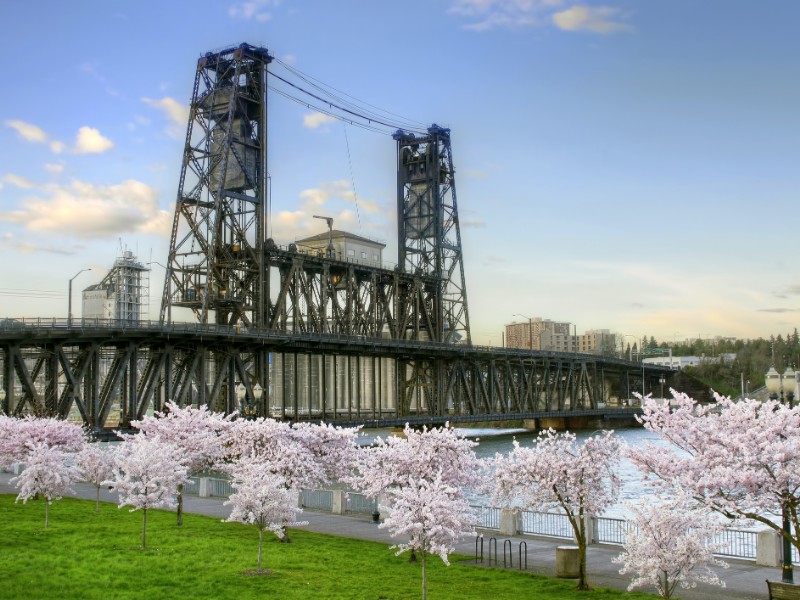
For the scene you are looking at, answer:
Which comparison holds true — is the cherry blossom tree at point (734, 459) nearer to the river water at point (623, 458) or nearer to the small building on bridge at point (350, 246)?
the river water at point (623, 458)

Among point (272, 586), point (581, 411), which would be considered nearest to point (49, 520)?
point (272, 586)

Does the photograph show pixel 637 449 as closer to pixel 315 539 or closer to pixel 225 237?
pixel 315 539

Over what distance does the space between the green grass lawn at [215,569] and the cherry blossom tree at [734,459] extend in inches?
158

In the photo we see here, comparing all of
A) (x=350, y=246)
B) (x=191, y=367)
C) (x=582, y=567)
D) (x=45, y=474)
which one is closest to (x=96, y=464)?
(x=45, y=474)

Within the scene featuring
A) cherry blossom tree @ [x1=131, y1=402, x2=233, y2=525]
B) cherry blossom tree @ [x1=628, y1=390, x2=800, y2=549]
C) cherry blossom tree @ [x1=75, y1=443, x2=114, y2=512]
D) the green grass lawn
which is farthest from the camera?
cherry blossom tree @ [x1=75, y1=443, x2=114, y2=512]

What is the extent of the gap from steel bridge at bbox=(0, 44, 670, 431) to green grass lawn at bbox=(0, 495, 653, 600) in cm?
2317

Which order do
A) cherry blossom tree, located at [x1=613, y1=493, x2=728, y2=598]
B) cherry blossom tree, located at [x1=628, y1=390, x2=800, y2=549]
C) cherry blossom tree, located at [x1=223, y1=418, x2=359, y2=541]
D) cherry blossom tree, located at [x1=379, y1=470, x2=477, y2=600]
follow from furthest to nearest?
cherry blossom tree, located at [x1=223, y1=418, x2=359, y2=541] → cherry blossom tree, located at [x1=379, y1=470, x2=477, y2=600] → cherry blossom tree, located at [x1=613, y1=493, x2=728, y2=598] → cherry blossom tree, located at [x1=628, y1=390, x2=800, y2=549]

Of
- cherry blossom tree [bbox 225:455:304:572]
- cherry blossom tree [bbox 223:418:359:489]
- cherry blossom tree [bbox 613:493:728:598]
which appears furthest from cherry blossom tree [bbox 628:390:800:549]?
cherry blossom tree [bbox 223:418:359:489]

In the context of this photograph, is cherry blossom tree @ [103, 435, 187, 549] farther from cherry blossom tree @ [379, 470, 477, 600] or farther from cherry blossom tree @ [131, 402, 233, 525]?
cherry blossom tree @ [379, 470, 477, 600]

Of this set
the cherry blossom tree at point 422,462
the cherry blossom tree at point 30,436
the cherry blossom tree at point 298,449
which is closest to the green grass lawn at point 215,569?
the cherry blossom tree at point 422,462

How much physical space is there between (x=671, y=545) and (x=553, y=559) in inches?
343

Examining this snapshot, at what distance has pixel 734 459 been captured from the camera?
80.4 ft

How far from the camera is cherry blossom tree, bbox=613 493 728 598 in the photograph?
24.0 metres

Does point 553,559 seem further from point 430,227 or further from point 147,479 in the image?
point 430,227
